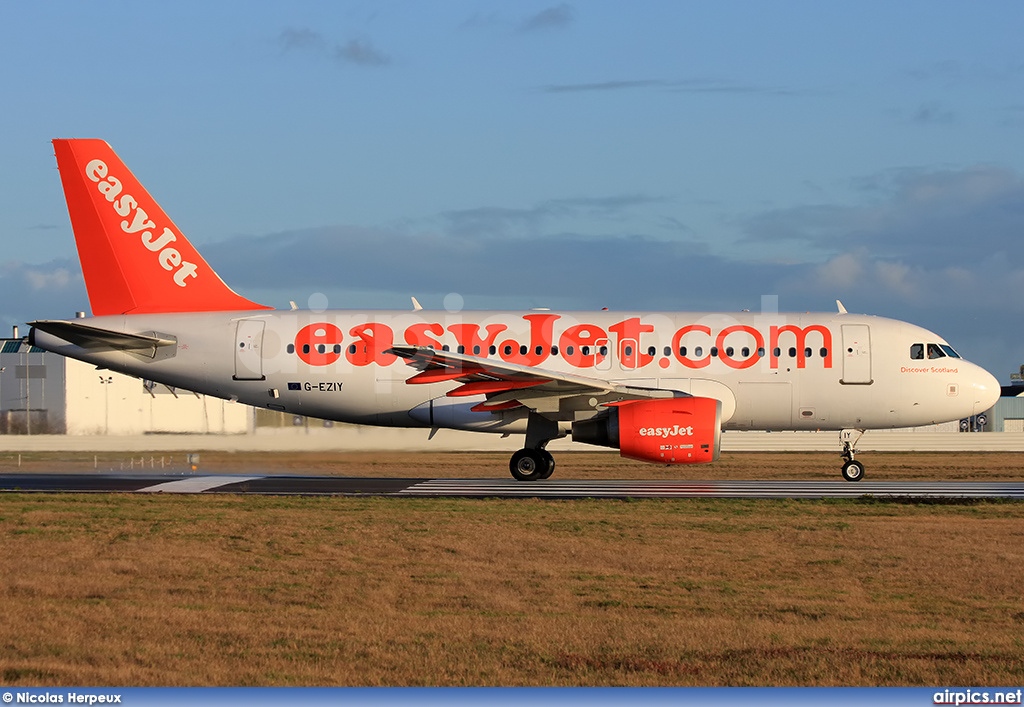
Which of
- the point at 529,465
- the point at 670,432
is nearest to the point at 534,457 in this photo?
the point at 529,465

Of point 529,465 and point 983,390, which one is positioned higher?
point 983,390

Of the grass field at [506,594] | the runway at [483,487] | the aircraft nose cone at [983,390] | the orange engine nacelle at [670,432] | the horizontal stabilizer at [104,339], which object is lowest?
the grass field at [506,594]

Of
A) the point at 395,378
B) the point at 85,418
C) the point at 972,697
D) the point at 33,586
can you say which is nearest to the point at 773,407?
the point at 395,378

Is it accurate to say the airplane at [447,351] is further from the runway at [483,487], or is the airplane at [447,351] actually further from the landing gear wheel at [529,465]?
the runway at [483,487]

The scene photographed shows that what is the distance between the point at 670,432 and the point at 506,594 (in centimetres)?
1169

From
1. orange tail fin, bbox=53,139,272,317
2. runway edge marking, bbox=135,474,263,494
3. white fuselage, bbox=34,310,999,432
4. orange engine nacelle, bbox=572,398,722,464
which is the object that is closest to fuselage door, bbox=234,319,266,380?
white fuselage, bbox=34,310,999,432

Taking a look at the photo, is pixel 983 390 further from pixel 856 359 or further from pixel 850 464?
pixel 850 464

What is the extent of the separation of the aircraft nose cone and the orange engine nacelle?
23.2ft

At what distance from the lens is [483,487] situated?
24.1 meters

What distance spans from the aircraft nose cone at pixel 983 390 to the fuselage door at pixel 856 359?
2.51m

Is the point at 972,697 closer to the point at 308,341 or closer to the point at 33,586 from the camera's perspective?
the point at 33,586

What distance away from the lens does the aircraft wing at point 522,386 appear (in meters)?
23.2

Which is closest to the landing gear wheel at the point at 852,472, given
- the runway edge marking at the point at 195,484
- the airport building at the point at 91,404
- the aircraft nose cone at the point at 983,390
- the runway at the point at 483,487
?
the runway at the point at 483,487

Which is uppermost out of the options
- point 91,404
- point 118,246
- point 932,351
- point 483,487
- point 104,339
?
point 118,246
